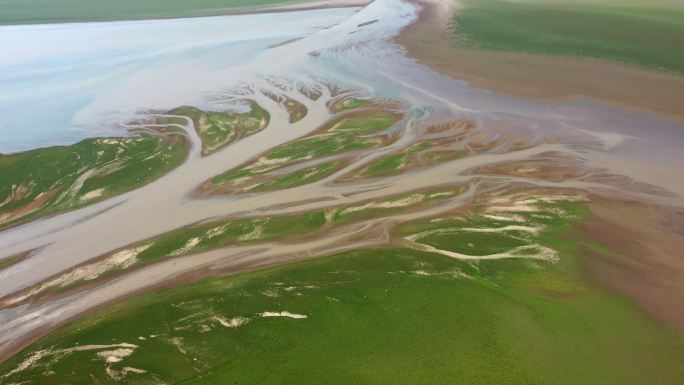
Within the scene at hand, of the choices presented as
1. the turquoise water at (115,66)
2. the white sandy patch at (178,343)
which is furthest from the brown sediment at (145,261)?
the turquoise water at (115,66)

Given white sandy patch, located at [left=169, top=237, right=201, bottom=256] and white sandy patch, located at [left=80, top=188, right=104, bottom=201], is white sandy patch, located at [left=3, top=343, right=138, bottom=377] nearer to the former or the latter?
white sandy patch, located at [left=169, top=237, right=201, bottom=256]

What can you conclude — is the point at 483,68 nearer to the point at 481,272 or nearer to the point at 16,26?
the point at 481,272

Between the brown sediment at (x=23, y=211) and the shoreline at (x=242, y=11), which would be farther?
the shoreline at (x=242, y=11)

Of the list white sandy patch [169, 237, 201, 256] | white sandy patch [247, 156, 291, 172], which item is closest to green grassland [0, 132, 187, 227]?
white sandy patch [247, 156, 291, 172]

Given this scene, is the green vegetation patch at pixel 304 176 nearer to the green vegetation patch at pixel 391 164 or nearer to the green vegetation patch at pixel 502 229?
the green vegetation patch at pixel 391 164

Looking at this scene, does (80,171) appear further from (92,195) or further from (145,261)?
(145,261)

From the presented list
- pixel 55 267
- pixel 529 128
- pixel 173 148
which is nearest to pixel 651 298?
pixel 529 128

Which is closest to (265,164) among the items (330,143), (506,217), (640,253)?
(330,143)

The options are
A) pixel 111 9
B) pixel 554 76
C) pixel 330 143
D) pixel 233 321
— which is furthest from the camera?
pixel 111 9
